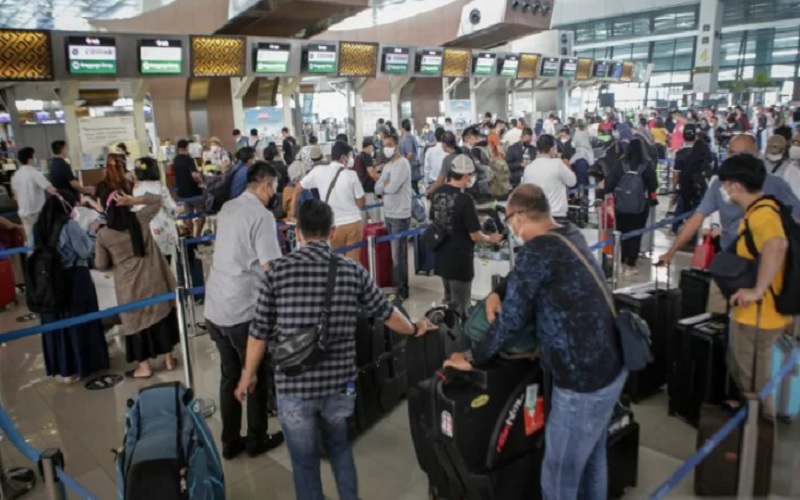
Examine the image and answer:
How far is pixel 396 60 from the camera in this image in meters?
16.4

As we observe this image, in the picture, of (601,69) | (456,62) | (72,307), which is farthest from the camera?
(601,69)

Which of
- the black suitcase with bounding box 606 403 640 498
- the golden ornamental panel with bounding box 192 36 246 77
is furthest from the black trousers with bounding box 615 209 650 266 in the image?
the golden ornamental panel with bounding box 192 36 246 77

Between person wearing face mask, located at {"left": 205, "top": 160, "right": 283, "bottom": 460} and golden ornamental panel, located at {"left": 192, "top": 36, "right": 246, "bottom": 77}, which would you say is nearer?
person wearing face mask, located at {"left": 205, "top": 160, "right": 283, "bottom": 460}

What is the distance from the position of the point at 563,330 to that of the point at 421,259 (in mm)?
5532

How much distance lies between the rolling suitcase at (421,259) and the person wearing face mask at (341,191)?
5.64ft

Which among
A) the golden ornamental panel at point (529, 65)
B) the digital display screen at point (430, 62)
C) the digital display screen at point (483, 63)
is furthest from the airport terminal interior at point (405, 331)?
the golden ornamental panel at point (529, 65)

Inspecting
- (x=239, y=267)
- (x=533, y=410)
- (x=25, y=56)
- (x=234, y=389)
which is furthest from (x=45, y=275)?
(x=25, y=56)

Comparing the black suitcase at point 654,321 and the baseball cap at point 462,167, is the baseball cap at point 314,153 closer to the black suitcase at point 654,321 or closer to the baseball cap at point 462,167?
the baseball cap at point 462,167

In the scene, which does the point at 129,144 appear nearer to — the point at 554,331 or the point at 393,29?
the point at 554,331

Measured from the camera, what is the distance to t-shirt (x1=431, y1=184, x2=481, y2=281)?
4.52 meters

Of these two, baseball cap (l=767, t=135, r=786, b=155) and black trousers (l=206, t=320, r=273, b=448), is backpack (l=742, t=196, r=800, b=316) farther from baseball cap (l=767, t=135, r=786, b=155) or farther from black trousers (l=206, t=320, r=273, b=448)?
baseball cap (l=767, t=135, r=786, b=155)

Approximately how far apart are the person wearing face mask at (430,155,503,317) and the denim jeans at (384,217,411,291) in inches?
82.9

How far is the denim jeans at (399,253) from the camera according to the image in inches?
268

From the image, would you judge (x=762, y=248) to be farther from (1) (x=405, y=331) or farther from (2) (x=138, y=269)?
(2) (x=138, y=269)
